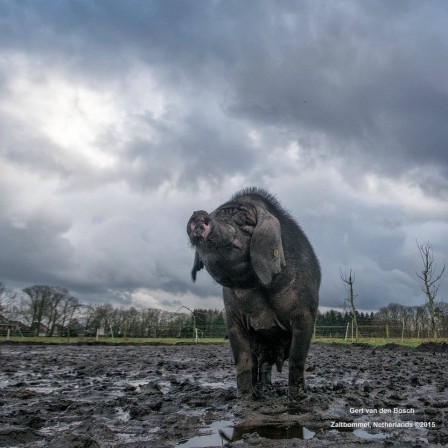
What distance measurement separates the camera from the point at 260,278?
4.89 meters

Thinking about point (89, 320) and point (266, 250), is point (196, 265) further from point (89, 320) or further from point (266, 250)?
point (89, 320)

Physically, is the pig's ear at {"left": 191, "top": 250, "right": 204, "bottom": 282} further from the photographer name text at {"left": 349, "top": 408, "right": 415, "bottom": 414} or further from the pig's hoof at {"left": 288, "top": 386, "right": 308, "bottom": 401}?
the photographer name text at {"left": 349, "top": 408, "right": 415, "bottom": 414}

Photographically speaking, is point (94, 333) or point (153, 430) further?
point (94, 333)

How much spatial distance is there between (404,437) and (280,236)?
7.92 ft

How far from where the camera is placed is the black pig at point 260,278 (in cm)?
493

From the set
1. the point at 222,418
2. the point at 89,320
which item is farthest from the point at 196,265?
the point at 89,320

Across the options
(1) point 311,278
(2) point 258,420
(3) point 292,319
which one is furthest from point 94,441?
(1) point 311,278

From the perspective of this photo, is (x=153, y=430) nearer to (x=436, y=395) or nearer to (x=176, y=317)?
(x=436, y=395)

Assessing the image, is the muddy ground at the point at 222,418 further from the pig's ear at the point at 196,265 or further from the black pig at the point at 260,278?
the pig's ear at the point at 196,265

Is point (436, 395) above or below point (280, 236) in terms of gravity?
below

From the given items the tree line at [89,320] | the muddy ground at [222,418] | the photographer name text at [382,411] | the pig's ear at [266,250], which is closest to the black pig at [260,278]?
the pig's ear at [266,250]

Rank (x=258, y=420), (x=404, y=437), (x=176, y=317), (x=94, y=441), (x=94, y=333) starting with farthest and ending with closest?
(x=176, y=317) → (x=94, y=333) → (x=258, y=420) → (x=404, y=437) → (x=94, y=441)

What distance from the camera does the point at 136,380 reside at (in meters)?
8.58

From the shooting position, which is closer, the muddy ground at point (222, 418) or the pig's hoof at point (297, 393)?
the muddy ground at point (222, 418)
